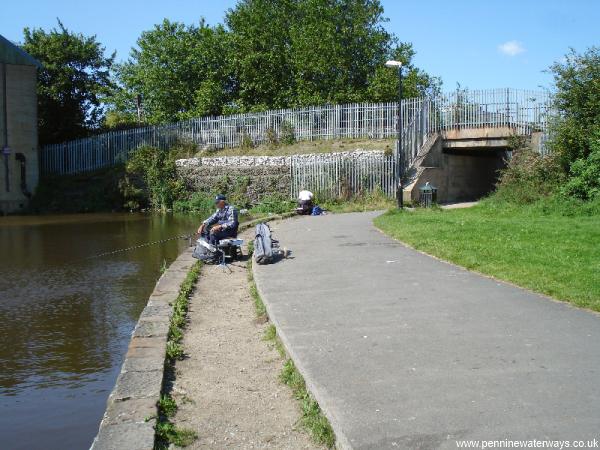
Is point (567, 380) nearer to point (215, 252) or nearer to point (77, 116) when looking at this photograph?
point (215, 252)

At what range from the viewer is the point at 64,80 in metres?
Answer: 37.6

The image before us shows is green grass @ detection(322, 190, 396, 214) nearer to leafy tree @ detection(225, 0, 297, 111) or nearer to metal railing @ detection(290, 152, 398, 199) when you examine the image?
metal railing @ detection(290, 152, 398, 199)

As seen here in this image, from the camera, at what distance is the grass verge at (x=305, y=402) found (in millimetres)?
4172

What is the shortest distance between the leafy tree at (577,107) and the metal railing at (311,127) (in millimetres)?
2065

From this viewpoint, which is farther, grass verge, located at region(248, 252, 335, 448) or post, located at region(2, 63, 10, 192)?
post, located at region(2, 63, 10, 192)

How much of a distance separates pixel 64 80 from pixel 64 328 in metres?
33.1

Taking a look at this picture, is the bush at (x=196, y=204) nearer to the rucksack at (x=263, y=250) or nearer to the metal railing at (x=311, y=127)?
the metal railing at (x=311, y=127)

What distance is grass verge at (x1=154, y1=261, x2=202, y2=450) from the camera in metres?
4.32

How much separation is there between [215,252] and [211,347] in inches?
201

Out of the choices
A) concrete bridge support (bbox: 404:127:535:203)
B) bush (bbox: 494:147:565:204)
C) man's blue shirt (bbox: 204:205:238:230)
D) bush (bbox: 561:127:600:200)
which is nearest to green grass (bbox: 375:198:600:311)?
bush (bbox: 561:127:600:200)

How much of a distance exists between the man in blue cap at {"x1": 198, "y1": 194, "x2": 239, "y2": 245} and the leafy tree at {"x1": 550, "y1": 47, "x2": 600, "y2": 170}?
12077mm

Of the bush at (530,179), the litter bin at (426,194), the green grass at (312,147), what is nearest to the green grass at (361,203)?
the litter bin at (426,194)

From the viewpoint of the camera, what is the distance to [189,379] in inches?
219

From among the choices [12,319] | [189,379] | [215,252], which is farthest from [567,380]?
[215,252]
